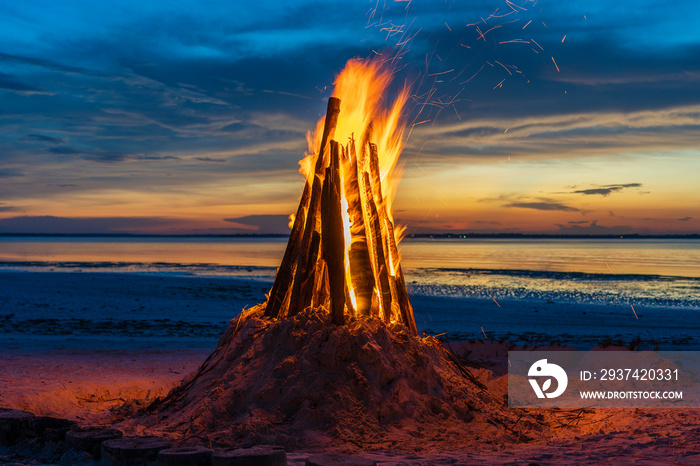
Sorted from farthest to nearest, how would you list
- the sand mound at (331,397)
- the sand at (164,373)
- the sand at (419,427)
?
the sand mound at (331,397)
the sand at (164,373)
the sand at (419,427)

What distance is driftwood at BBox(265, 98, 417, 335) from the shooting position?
6508 millimetres

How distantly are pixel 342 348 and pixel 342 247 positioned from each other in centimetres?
116

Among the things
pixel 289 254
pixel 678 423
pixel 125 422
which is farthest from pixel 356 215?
pixel 678 423

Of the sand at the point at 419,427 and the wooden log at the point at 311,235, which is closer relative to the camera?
the sand at the point at 419,427

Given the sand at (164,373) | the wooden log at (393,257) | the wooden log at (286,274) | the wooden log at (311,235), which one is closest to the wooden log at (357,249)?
the wooden log at (311,235)

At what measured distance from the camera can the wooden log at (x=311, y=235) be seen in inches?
259

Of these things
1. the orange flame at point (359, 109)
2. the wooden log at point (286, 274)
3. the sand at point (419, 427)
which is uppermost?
the orange flame at point (359, 109)

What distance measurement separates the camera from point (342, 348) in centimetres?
587

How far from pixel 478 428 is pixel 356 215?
2.66 metres

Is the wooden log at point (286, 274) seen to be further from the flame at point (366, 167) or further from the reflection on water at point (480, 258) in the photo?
the reflection on water at point (480, 258)

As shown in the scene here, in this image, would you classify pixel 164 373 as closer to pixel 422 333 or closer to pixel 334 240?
pixel 334 240

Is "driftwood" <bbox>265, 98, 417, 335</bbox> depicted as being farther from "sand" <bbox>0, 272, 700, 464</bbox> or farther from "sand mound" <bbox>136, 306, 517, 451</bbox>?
"sand" <bbox>0, 272, 700, 464</bbox>

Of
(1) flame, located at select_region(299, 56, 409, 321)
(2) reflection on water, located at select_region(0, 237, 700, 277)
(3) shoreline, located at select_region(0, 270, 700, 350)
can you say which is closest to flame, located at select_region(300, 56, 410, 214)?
(1) flame, located at select_region(299, 56, 409, 321)

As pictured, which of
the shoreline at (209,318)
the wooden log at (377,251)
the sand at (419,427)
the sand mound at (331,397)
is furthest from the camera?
the shoreline at (209,318)
